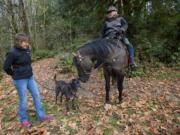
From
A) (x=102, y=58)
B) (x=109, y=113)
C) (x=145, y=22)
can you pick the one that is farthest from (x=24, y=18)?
(x=109, y=113)

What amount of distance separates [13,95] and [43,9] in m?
17.8

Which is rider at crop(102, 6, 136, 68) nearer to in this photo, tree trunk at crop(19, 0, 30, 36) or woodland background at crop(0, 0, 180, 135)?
woodland background at crop(0, 0, 180, 135)

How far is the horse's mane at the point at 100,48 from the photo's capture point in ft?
19.4

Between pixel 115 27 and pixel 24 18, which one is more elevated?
pixel 24 18

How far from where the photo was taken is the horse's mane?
5.91 meters

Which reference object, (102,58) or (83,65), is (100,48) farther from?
(83,65)

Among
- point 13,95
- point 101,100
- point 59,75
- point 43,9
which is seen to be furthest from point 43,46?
point 101,100

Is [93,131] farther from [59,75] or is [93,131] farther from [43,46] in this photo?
[43,46]

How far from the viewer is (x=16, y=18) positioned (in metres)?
19.7

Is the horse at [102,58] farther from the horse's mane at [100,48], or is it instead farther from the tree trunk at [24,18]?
the tree trunk at [24,18]

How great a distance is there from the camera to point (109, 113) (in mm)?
6250

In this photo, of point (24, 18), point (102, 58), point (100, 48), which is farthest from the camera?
point (24, 18)

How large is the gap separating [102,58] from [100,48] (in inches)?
10.6

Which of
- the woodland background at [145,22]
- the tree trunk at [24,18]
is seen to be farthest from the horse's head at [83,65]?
the tree trunk at [24,18]
